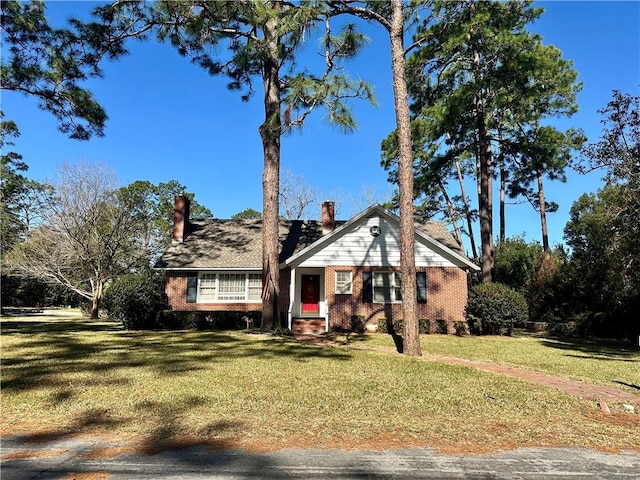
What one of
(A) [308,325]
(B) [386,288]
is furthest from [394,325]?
(A) [308,325]

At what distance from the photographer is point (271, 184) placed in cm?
1438

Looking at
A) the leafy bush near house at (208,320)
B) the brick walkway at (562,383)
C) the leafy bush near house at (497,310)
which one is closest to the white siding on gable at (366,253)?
the leafy bush near house at (497,310)

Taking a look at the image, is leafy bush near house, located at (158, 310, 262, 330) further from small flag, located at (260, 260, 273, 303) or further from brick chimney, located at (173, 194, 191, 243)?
brick chimney, located at (173, 194, 191, 243)

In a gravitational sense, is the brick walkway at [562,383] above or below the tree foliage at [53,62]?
below

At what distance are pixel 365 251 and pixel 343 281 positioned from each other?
1.65 metres

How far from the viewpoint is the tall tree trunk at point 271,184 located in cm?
1408

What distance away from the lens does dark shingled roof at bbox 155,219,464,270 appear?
1906 centimetres

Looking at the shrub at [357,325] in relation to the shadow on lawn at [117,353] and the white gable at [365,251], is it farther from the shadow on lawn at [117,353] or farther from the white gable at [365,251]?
the shadow on lawn at [117,353]

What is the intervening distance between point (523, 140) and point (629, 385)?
15175 millimetres

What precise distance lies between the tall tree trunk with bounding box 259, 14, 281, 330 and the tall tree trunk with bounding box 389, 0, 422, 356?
4.62 m

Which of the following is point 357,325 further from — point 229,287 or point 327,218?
point 229,287

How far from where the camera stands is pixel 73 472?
3.44 m

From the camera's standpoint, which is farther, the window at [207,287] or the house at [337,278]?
Answer: the window at [207,287]

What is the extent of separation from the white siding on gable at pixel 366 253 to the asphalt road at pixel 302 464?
43.8ft
